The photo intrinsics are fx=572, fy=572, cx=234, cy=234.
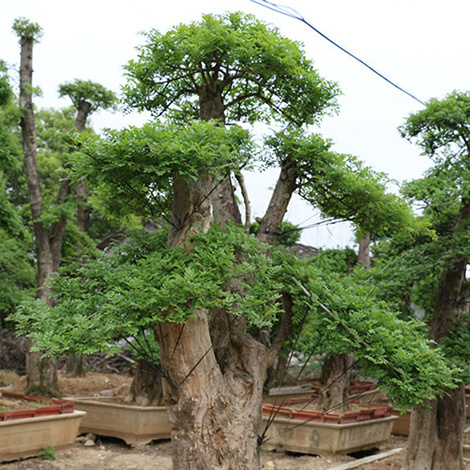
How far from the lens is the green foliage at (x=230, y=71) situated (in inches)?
186

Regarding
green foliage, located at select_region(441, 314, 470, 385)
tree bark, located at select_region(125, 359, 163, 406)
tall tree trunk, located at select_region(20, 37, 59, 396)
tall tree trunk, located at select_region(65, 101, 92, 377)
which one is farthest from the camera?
tall tree trunk, located at select_region(65, 101, 92, 377)

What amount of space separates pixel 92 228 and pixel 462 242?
617 inches

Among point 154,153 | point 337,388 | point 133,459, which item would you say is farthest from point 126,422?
point 154,153

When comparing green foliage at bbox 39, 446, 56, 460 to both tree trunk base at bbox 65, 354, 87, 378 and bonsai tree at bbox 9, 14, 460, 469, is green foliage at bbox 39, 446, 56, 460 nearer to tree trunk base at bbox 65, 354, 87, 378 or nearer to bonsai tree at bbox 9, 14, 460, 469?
bonsai tree at bbox 9, 14, 460, 469

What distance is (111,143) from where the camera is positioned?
385 cm

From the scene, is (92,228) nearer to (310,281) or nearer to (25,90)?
(25,90)

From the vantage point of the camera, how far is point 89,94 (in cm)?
1145

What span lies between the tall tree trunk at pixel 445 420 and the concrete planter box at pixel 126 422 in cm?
371

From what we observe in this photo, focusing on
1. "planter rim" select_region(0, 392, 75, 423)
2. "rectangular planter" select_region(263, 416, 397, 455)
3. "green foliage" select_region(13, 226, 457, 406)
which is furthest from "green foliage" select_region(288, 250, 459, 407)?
"planter rim" select_region(0, 392, 75, 423)

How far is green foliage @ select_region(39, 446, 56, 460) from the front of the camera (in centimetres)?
732

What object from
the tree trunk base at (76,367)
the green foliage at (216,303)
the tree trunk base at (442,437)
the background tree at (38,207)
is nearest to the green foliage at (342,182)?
the green foliage at (216,303)

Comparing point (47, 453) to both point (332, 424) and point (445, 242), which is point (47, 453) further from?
point (445, 242)

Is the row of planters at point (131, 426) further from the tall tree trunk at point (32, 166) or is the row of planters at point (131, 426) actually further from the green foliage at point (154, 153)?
the green foliage at point (154, 153)

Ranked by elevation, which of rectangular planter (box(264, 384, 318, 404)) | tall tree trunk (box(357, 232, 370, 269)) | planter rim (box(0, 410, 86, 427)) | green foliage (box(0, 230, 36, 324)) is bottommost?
planter rim (box(0, 410, 86, 427))
